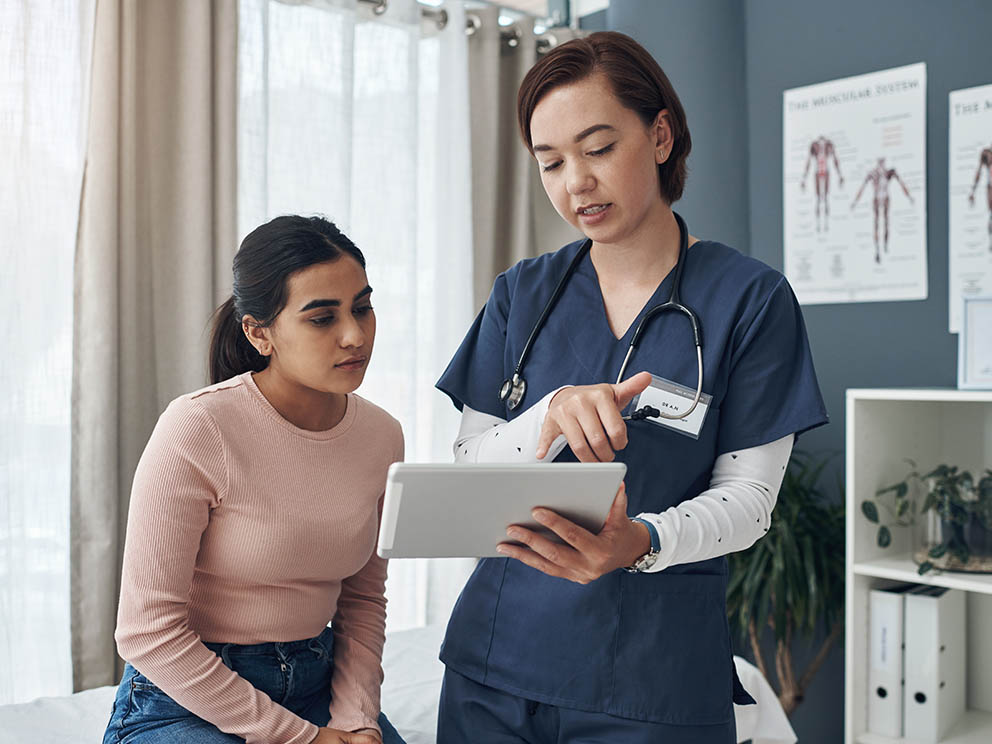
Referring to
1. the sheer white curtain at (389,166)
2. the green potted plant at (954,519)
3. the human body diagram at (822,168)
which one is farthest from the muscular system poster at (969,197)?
the sheer white curtain at (389,166)

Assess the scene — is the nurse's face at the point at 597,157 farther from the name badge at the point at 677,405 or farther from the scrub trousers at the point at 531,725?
the scrub trousers at the point at 531,725

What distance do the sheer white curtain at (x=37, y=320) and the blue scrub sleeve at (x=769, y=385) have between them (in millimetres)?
1593

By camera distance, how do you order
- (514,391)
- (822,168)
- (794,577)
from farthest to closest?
(822,168) < (794,577) < (514,391)

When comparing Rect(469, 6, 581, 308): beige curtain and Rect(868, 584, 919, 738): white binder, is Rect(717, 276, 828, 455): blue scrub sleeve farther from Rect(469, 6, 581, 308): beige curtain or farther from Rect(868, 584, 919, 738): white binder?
Rect(469, 6, 581, 308): beige curtain

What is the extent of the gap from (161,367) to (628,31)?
6.03 feet

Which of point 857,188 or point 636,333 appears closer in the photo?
point 636,333

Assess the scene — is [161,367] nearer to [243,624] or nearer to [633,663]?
[243,624]

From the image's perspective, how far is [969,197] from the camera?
2.55 meters

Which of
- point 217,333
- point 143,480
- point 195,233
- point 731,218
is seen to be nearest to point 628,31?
point 731,218

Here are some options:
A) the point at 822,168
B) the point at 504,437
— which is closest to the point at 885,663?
the point at 822,168

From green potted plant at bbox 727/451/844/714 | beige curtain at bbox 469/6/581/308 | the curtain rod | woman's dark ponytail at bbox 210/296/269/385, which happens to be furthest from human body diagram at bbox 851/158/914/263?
woman's dark ponytail at bbox 210/296/269/385

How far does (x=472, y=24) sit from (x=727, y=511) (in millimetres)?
2235

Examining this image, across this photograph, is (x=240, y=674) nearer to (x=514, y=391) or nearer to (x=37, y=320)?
(x=514, y=391)

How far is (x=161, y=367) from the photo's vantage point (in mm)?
2359
